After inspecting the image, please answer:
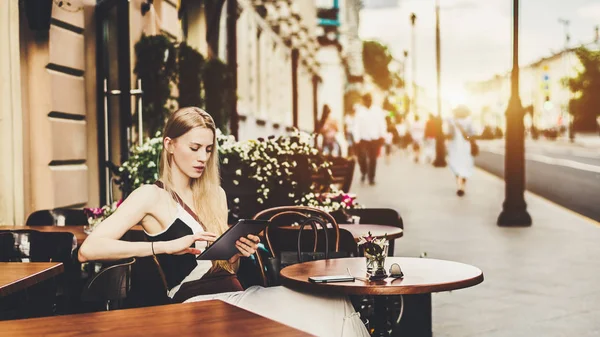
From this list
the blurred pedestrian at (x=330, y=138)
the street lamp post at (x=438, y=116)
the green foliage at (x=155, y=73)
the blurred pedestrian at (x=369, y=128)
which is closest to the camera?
the green foliage at (x=155, y=73)

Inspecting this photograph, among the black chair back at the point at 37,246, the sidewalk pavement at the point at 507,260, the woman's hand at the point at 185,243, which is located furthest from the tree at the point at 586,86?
the woman's hand at the point at 185,243

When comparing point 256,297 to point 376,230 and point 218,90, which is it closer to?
point 376,230

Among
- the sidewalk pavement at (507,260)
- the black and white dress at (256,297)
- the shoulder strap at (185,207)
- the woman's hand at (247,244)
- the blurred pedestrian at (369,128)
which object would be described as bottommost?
the sidewalk pavement at (507,260)

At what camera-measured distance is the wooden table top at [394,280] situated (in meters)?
3.79

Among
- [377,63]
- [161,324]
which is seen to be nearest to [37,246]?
[161,324]

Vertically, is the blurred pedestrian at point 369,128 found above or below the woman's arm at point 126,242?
above

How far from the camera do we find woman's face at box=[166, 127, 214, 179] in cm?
390

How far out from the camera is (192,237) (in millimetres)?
3719

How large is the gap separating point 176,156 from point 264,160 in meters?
3.67

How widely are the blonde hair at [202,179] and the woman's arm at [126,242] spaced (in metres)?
0.18

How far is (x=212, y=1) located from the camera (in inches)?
555

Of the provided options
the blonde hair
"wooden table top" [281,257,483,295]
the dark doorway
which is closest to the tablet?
the blonde hair

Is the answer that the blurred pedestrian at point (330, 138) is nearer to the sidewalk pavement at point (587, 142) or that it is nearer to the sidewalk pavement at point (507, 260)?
the sidewalk pavement at point (507, 260)

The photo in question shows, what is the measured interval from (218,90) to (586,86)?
78.9m
